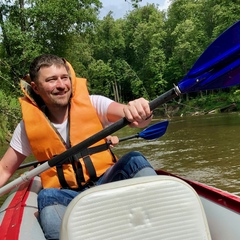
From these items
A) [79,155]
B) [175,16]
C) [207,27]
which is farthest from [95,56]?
[79,155]

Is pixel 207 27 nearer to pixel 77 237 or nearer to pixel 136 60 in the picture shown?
pixel 136 60

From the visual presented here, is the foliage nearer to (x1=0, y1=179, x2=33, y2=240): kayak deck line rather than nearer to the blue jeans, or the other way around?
(x1=0, y1=179, x2=33, y2=240): kayak deck line

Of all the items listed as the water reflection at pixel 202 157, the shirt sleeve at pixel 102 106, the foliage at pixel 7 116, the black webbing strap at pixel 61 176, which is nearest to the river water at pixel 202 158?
the water reflection at pixel 202 157

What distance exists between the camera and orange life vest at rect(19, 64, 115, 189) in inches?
69.2

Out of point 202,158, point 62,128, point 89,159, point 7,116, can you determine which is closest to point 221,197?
point 89,159

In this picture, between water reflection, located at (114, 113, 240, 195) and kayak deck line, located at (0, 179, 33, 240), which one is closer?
kayak deck line, located at (0, 179, 33, 240)

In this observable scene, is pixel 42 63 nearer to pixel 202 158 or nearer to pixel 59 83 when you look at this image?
pixel 59 83

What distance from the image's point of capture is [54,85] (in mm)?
1797

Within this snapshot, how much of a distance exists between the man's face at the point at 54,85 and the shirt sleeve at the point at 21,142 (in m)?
0.22

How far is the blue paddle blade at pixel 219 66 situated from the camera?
1.57m

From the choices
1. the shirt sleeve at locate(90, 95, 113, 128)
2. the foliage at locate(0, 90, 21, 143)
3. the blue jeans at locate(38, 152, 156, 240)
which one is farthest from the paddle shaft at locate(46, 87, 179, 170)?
the foliage at locate(0, 90, 21, 143)

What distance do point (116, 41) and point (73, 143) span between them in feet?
93.2

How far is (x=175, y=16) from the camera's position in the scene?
92.8ft

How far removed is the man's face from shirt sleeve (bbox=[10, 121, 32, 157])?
0.22 metres
